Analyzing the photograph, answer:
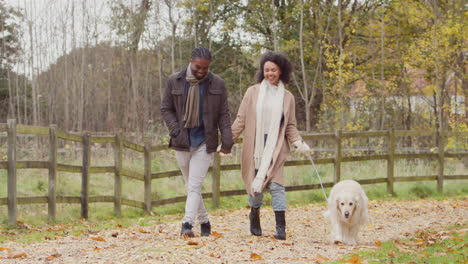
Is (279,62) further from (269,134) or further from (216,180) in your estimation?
(216,180)

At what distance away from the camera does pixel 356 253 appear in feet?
20.7

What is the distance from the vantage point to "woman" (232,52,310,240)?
6.93m

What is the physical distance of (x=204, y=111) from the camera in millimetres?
6609

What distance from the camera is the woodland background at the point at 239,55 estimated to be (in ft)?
63.4

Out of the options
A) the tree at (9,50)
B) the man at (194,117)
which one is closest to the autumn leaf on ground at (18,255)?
the man at (194,117)

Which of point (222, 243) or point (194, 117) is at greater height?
point (194, 117)

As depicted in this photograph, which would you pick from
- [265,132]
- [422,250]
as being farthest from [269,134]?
[422,250]

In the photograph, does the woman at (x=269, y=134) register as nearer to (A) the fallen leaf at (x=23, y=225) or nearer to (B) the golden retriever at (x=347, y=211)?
(B) the golden retriever at (x=347, y=211)

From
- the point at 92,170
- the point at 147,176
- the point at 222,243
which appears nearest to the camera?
the point at 222,243

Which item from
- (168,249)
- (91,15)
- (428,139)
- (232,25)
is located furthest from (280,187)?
(428,139)

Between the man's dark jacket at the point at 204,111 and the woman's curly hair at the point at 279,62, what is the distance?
62 centimetres

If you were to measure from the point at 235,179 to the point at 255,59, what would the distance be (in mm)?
13123

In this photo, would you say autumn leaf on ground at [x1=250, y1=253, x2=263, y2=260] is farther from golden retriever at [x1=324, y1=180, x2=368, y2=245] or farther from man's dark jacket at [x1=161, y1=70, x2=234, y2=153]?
golden retriever at [x1=324, y1=180, x2=368, y2=245]

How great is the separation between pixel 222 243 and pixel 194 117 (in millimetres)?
1252
